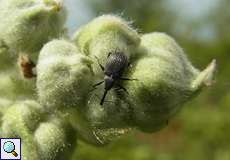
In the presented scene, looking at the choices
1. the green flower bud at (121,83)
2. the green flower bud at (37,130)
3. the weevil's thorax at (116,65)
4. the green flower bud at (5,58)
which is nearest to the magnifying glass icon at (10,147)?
the green flower bud at (37,130)

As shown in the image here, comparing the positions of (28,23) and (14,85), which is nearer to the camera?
(28,23)


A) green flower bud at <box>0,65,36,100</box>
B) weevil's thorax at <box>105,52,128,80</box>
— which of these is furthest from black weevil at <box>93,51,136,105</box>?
green flower bud at <box>0,65,36,100</box>

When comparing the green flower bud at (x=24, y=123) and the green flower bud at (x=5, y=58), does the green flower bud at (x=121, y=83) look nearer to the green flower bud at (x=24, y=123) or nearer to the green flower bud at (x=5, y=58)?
the green flower bud at (x=24, y=123)

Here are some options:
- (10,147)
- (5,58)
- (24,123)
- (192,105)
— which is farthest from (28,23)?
(192,105)

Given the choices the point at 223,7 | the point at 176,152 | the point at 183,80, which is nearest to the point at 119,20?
the point at 183,80

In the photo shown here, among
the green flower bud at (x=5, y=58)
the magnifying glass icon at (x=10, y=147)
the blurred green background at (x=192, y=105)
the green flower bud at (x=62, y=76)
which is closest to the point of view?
the green flower bud at (x=62, y=76)

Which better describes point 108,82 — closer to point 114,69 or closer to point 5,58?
point 114,69
